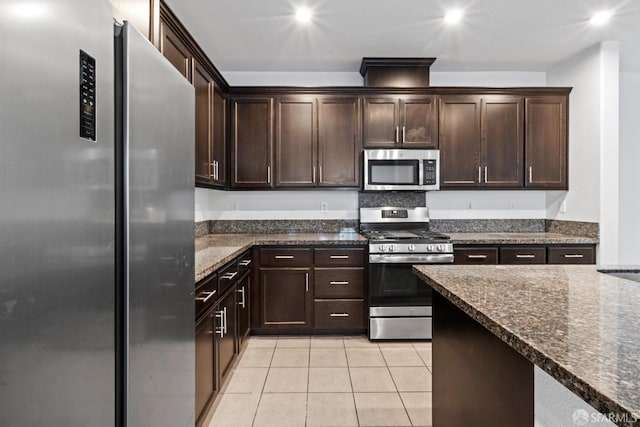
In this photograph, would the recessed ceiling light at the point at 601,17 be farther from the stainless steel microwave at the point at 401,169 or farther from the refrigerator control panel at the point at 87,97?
the refrigerator control panel at the point at 87,97

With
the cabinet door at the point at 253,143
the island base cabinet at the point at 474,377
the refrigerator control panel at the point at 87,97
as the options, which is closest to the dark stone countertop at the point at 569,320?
the island base cabinet at the point at 474,377

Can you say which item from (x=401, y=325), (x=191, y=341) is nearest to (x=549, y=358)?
(x=191, y=341)

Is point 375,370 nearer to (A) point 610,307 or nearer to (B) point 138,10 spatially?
(A) point 610,307

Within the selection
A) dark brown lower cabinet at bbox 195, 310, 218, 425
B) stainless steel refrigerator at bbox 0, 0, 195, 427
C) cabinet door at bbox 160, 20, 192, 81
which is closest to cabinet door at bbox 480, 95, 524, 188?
cabinet door at bbox 160, 20, 192, 81

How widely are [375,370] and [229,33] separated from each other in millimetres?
2975

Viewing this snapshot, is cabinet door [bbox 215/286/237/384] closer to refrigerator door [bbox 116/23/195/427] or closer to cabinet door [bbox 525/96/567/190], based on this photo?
refrigerator door [bbox 116/23/195/427]

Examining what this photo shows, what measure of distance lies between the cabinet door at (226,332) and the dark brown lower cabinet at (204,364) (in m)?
0.11

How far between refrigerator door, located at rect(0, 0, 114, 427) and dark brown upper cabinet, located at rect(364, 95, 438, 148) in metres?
3.10

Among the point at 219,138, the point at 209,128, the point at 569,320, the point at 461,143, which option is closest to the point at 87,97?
the point at 569,320

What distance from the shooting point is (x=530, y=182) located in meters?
3.89

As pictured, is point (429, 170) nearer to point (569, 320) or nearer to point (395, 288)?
point (395, 288)

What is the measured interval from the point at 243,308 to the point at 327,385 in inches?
38.2

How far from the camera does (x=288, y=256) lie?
11.7 feet

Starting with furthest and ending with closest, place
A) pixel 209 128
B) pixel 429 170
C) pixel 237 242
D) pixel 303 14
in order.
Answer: pixel 429 170 < pixel 237 242 < pixel 209 128 < pixel 303 14
